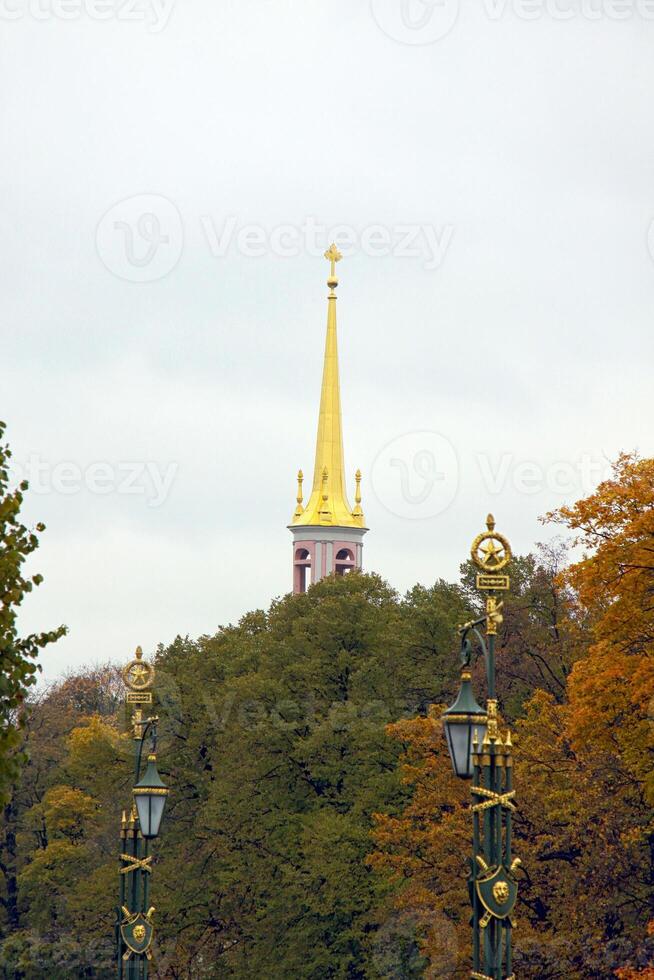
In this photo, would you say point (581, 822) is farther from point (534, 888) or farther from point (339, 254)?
point (339, 254)

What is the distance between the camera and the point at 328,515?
381 feet

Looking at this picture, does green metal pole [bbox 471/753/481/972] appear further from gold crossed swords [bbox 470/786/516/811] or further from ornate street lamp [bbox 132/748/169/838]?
ornate street lamp [bbox 132/748/169/838]

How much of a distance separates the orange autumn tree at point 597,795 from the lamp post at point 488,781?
1624 centimetres

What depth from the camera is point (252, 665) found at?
66625 mm

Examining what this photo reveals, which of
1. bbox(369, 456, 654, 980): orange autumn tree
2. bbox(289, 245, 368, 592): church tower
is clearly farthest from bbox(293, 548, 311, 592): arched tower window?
bbox(369, 456, 654, 980): orange autumn tree

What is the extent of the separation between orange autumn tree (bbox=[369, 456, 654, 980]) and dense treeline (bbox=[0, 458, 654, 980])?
0.06 m

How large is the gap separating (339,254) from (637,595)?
81.8 m

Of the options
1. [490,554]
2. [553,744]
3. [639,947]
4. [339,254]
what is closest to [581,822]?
[639,947]

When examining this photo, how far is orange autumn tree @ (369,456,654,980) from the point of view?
40250mm

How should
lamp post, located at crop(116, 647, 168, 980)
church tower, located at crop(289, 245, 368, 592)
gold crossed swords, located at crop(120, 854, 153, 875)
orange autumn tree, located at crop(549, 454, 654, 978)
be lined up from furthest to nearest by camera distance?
church tower, located at crop(289, 245, 368, 592), orange autumn tree, located at crop(549, 454, 654, 978), gold crossed swords, located at crop(120, 854, 153, 875), lamp post, located at crop(116, 647, 168, 980)

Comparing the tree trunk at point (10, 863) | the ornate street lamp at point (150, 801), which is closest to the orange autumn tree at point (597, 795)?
the ornate street lamp at point (150, 801)

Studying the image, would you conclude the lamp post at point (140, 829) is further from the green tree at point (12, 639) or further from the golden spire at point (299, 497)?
the golden spire at point (299, 497)

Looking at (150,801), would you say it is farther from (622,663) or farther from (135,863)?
(622,663)

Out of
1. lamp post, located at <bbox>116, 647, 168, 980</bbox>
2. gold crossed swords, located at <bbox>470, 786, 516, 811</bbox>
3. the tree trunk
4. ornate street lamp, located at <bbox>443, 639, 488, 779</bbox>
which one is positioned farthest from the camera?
the tree trunk
